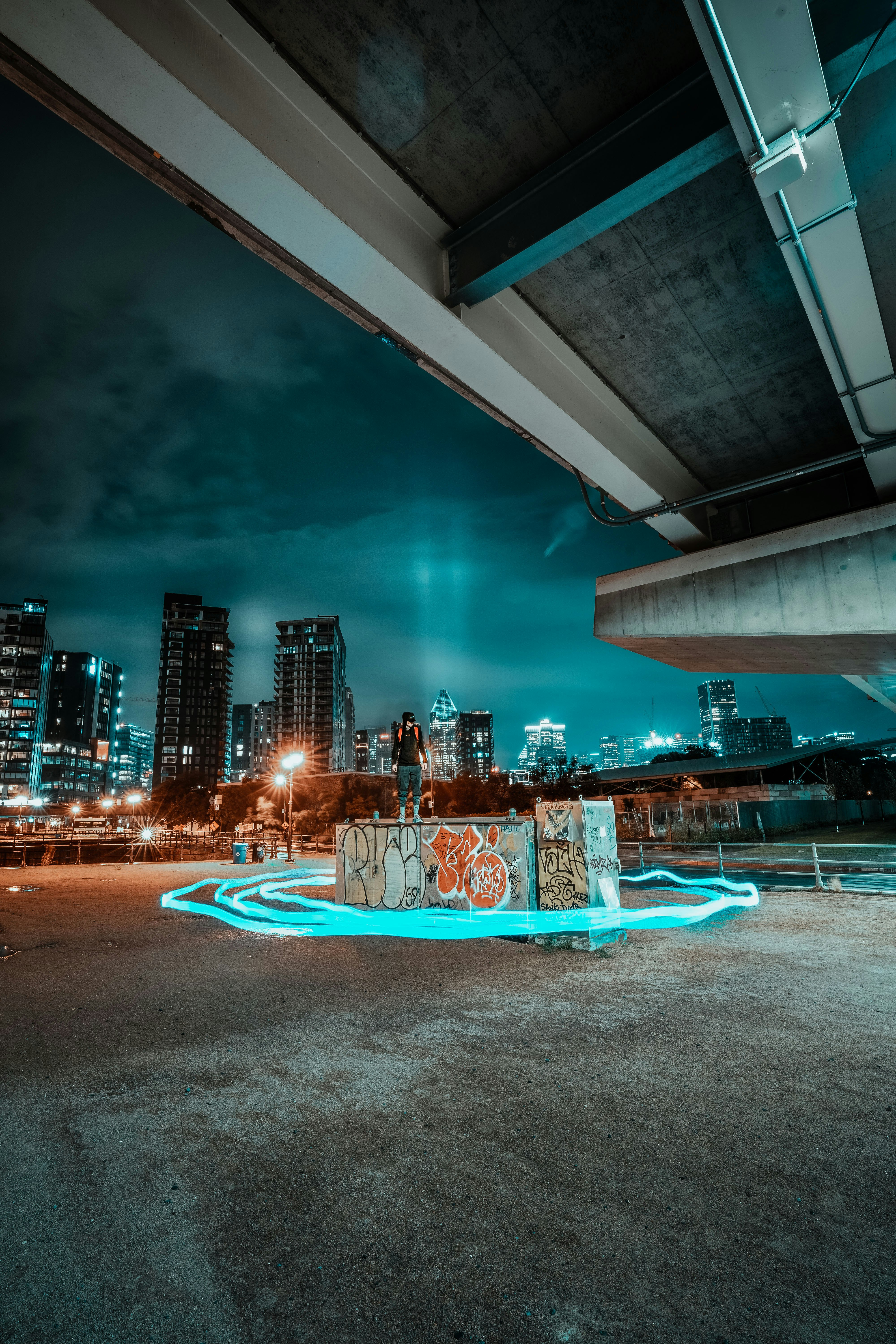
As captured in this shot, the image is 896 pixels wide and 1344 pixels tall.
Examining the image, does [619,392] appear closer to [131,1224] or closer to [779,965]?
[779,965]

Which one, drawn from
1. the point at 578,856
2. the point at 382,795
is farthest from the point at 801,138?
the point at 382,795

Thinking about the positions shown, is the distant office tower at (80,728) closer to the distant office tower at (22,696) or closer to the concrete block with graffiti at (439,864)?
the distant office tower at (22,696)

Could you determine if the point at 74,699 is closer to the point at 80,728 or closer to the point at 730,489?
the point at 80,728

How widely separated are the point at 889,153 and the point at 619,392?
13.1ft

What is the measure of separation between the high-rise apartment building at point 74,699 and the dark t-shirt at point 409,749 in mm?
173811

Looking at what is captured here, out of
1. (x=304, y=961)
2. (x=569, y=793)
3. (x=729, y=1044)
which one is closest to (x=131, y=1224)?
(x=729, y=1044)

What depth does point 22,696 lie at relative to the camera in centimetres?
11969

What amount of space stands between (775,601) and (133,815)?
9518 cm

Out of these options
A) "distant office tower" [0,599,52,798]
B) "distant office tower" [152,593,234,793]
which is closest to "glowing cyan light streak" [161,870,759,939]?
"distant office tower" [0,599,52,798]

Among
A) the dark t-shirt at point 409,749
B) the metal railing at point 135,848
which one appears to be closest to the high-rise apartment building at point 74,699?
the metal railing at point 135,848

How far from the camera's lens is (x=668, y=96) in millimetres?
5426

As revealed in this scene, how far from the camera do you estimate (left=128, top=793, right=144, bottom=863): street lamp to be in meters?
31.5

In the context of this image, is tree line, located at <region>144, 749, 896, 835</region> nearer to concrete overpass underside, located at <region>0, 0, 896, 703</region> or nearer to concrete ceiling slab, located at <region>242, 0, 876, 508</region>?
concrete ceiling slab, located at <region>242, 0, 876, 508</region>

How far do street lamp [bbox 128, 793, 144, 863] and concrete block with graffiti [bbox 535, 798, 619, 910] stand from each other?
2645 cm
